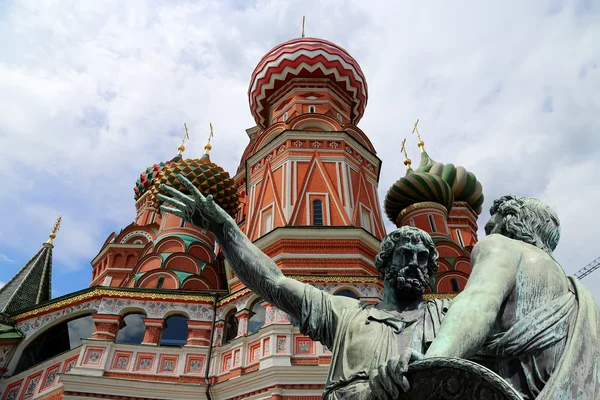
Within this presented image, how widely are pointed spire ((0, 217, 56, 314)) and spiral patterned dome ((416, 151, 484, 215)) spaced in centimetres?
1651

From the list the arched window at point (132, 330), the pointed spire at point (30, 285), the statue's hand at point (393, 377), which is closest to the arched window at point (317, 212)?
the arched window at point (132, 330)

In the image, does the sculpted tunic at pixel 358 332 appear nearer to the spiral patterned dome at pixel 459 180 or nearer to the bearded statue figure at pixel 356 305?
the bearded statue figure at pixel 356 305

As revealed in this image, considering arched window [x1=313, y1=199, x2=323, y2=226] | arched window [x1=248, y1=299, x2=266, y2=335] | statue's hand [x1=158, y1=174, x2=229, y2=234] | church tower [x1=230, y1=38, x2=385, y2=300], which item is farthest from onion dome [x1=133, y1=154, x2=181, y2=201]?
statue's hand [x1=158, y1=174, x2=229, y2=234]

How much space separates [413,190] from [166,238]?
10.1 metres

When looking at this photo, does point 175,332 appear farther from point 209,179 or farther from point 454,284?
point 454,284

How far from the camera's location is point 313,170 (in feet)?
48.0

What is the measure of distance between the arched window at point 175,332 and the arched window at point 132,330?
55 cm

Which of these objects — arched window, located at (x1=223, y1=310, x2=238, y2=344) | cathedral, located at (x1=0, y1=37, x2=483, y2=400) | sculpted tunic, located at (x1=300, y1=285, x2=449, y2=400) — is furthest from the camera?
arched window, located at (x1=223, y1=310, x2=238, y2=344)

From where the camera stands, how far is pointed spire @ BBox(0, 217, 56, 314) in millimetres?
13898

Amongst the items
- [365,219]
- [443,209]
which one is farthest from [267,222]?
[443,209]

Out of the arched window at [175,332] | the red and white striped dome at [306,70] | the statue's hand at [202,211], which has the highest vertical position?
the red and white striped dome at [306,70]

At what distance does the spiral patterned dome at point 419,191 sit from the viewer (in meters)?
19.4

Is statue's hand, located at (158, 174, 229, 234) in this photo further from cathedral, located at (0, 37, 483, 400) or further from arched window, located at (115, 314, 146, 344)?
arched window, located at (115, 314, 146, 344)

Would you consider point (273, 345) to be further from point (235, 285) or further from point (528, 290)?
point (528, 290)
